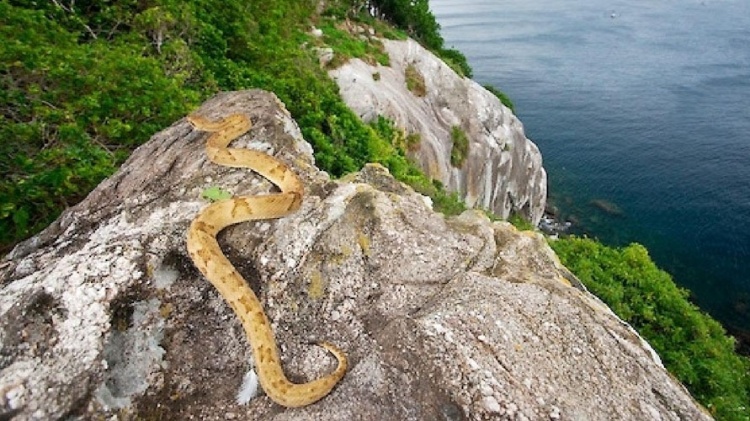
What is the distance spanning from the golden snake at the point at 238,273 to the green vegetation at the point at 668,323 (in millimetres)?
16753

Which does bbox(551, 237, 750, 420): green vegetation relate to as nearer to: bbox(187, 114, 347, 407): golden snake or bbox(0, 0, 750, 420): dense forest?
bbox(0, 0, 750, 420): dense forest

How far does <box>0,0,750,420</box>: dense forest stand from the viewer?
9.31 meters

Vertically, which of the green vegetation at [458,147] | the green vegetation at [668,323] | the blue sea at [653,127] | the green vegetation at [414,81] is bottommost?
the blue sea at [653,127]

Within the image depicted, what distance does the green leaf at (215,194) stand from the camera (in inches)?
280

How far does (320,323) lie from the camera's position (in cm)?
585

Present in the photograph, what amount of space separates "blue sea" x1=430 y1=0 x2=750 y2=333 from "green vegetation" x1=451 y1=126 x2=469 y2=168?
18.5 metres

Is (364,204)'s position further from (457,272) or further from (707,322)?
(707,322)

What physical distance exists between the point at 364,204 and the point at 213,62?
41.3ft

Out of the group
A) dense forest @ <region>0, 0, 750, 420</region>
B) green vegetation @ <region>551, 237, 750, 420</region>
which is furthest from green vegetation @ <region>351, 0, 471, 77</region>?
green vegetation @ <region>551, 237, 750, 420</region>

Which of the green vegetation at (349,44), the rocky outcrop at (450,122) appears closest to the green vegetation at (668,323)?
the rocky outcrop at (450,122)

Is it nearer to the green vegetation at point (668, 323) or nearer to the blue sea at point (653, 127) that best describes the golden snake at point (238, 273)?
the green vegetation at point (668, 323)

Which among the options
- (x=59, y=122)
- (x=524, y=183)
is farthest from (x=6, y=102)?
(x=524, y=183)

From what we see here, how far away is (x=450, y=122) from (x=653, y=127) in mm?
30848

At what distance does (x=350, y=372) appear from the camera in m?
5.32
